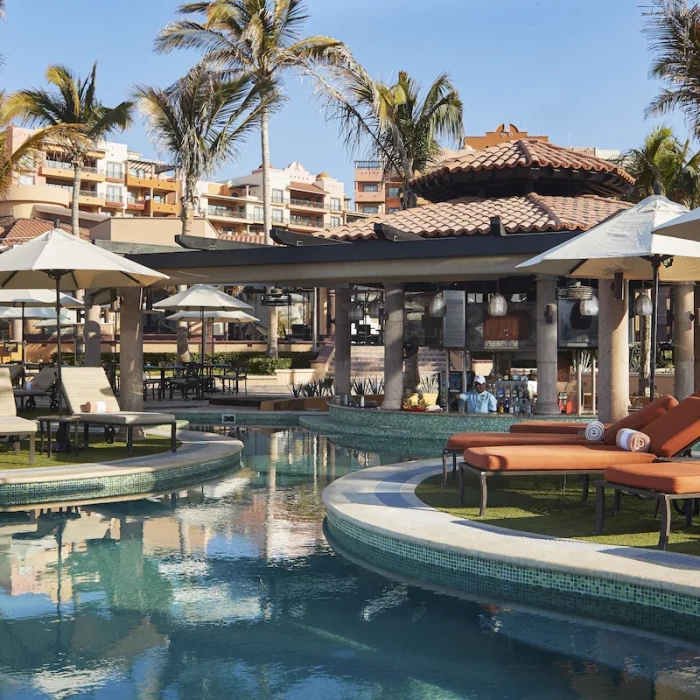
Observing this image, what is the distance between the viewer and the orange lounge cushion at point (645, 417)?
10.0 m

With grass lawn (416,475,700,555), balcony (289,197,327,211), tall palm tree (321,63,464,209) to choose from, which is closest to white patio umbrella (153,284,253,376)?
tall palm tree (321,63,464,209)

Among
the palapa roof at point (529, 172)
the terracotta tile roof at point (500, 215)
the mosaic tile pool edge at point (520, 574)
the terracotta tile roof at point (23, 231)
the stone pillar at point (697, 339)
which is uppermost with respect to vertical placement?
the terracotta tile roof at point (23, 231)

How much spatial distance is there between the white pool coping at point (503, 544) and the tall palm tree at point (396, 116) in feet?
65.5

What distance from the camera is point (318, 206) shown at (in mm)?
105188

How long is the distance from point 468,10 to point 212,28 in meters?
14.8

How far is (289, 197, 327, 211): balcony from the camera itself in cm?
10319

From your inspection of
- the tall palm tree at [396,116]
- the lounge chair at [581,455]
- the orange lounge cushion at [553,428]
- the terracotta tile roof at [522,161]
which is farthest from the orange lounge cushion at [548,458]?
the tall palm tree at [396,116]

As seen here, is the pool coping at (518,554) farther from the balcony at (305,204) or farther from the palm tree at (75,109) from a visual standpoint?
the balcony at (305,204)

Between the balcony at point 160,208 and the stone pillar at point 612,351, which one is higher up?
the balcony at point 160,208

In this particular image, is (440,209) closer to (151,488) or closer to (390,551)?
(151,488)

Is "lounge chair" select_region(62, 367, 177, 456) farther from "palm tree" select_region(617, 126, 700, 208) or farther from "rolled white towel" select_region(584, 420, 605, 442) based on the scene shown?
"palm tree" select_region(617, 126, 700, 208)

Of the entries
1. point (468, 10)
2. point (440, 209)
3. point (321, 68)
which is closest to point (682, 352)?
point (440, 209)

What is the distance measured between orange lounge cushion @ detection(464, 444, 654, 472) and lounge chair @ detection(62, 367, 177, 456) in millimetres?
5782

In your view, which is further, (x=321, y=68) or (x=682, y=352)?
(x=321, y=68)
